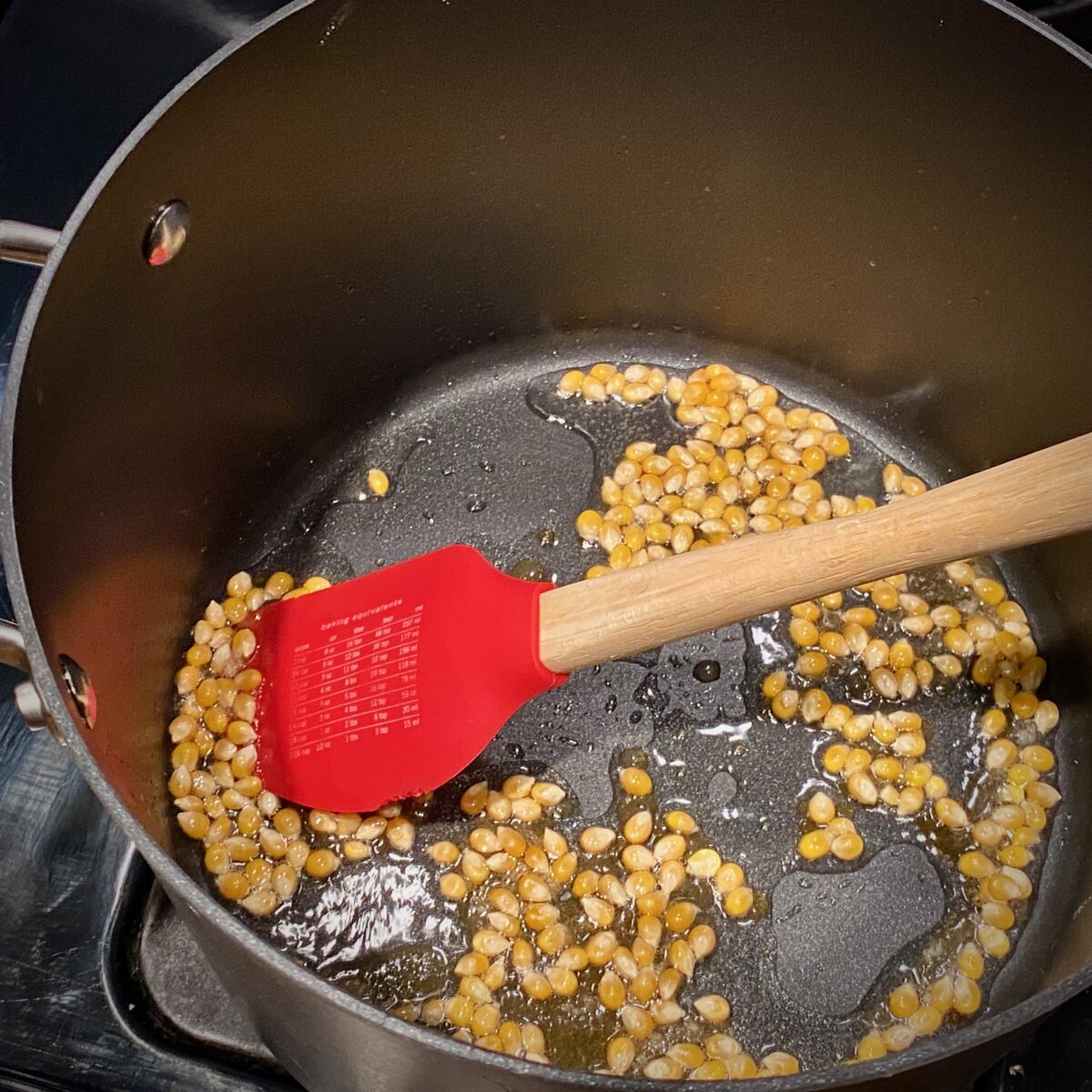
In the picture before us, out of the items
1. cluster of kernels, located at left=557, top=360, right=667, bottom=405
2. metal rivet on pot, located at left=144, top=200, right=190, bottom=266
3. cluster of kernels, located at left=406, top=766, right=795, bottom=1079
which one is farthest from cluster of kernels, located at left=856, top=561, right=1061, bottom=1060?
metal rivet on pot, located at left=144, top=200, right=190, bottom=266

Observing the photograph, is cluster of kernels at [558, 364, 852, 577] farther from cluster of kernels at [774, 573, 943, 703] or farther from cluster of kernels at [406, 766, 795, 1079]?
cluster of kernels at [406, 766, 795, 1079]

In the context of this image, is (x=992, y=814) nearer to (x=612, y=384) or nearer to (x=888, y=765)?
(x=888, y=765)

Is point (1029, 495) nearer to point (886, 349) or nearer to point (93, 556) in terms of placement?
point (886, 349)

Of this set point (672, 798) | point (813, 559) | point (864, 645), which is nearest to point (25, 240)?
point (813, 559)

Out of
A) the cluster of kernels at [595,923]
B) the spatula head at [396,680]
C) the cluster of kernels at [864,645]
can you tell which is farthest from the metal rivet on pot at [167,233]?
the cluster of kernels at [864,645]

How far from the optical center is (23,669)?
69cm

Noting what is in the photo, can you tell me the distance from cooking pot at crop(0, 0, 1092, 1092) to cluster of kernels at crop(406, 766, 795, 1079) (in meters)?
0.17

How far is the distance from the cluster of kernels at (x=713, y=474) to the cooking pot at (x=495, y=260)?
0.23 ft

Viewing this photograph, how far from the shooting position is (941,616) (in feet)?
3.67

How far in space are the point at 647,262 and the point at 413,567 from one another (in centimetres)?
46

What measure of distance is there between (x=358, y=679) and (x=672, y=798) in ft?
1.00

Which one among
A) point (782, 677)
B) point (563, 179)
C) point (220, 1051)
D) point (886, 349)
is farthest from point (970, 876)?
point (563, 179)

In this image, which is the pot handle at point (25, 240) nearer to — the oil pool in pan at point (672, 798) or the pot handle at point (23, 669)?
the pot handle at point (23, 669)

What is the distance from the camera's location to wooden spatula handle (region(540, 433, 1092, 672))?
688 millimetres
